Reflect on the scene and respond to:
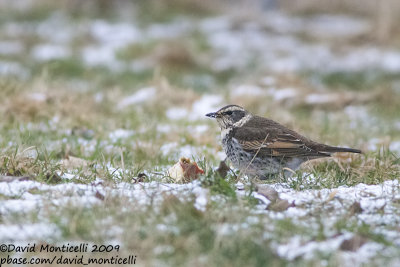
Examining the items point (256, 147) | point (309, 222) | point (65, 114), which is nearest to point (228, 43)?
point (65, 114)

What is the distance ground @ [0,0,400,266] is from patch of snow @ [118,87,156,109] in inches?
1.3

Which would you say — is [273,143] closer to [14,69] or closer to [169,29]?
[14,69]

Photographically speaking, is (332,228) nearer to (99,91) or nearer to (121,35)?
(99,91)

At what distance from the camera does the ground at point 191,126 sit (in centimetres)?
345

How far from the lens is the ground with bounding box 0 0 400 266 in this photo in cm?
345

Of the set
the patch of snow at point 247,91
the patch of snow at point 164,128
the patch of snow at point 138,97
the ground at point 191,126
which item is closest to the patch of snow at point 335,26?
the ground at point 191,126

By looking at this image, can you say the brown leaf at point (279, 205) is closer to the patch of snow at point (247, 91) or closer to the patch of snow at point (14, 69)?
the patch of snow at point (247, 91)

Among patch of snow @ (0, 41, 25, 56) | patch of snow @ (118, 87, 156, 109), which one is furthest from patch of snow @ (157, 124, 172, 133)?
patch of snow @ (0, 41, 25, 56)

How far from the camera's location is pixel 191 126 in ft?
25.8

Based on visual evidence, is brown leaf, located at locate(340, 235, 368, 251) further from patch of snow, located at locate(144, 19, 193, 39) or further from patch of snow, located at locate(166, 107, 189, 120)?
patch of snow, located at locate(144, 19, 193, 39)

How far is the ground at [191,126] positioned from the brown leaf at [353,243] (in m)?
0.01

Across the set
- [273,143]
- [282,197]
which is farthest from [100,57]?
[282,197]

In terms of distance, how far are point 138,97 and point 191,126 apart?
6.33 ft

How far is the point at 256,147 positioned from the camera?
5273 mm
